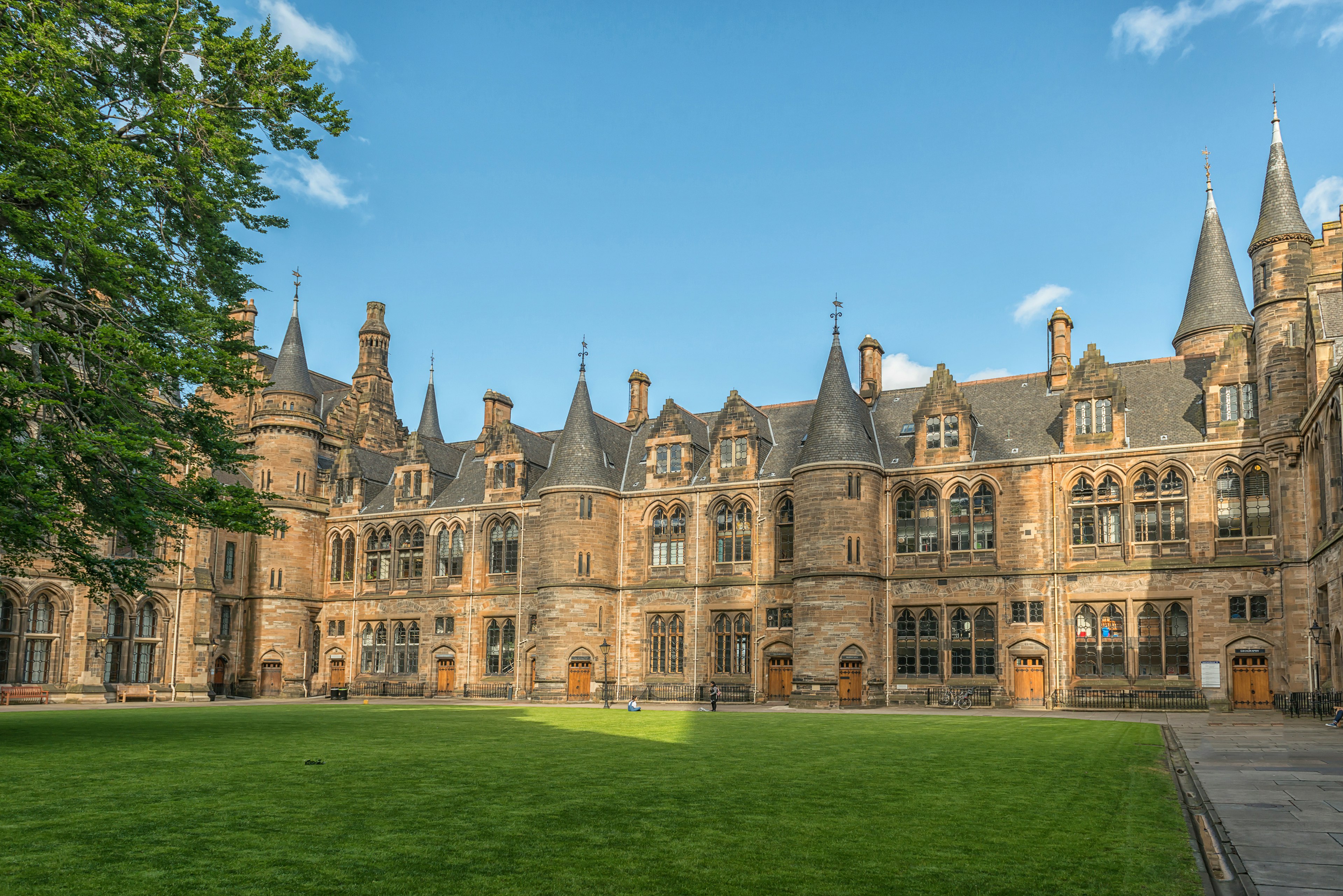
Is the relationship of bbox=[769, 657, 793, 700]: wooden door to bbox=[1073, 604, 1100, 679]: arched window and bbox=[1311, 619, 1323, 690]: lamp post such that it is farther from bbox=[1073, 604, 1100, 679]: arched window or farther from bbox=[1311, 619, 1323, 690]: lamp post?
bbox=[1311, 619, 1323, 690]: lamp post

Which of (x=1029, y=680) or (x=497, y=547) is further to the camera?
(x=497, y=547)

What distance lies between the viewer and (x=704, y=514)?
47.7 m

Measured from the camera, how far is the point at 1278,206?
126ft

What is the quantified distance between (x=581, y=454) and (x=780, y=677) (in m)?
13.5

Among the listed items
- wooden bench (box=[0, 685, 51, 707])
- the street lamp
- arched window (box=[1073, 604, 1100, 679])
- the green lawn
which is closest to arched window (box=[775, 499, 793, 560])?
the street lamp

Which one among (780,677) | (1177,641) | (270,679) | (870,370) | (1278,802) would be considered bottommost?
(270,679)

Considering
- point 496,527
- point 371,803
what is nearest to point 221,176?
point 371,803

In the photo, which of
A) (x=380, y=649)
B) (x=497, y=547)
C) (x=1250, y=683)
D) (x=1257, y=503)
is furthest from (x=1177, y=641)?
(x=380, y=649)

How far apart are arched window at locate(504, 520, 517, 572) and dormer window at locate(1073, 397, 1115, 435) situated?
26.3 meters

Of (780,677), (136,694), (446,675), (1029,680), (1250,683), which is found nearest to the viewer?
(1250,683)

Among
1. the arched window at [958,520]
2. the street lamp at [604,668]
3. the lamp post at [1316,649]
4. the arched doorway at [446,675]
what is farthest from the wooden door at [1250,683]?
the arched doorway at [446,675]

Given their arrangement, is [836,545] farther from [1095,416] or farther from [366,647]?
[366,647]

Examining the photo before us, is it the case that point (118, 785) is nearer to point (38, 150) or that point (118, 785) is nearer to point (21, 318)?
point (21, 318)

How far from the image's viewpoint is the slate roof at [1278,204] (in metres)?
37.9
